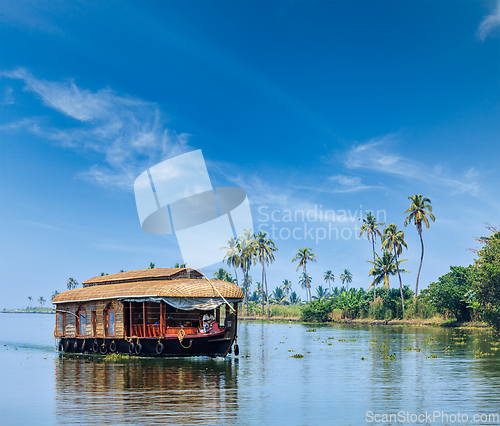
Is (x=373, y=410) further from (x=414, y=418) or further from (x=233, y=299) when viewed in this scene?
(x=233, y=299)

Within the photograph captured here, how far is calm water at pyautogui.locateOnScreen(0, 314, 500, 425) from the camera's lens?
45.3 ft

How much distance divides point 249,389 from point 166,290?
10276mm

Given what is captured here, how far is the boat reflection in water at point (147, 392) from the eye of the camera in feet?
44.0

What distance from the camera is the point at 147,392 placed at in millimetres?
17172

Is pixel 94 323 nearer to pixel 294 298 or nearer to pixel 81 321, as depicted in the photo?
pixel 81 321

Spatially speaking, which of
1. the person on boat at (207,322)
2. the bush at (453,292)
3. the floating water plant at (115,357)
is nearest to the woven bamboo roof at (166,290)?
the person on boat at (207,322)

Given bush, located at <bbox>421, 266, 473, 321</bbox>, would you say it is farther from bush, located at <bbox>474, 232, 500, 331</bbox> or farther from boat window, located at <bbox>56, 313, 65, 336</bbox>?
boat window, located at <bbox>56, 313, 65, 336</bbox>

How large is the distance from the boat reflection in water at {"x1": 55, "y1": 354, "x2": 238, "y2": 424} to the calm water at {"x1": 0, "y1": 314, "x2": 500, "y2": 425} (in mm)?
36

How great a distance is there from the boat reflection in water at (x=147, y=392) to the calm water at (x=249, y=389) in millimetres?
36

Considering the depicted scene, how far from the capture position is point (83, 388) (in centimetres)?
1853

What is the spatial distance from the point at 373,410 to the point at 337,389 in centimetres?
405

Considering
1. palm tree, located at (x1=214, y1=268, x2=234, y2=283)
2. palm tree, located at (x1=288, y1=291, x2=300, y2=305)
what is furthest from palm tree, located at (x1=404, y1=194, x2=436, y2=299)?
palm tree, located at (x1=288, y1=291, x2=300, y2=305)

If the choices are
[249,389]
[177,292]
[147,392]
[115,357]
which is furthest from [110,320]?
[249,389]

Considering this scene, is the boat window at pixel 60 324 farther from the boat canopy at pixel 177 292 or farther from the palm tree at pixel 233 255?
the palm tree at pixel 233 255
